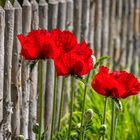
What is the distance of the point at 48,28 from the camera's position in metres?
4.51

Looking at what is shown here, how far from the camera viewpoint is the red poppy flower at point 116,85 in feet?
10.1

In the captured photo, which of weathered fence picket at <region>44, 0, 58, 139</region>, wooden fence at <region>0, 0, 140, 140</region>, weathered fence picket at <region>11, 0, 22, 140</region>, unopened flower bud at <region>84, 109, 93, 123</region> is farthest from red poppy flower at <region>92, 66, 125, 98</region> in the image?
weathered fence picket at <region>44, 0, 58, 139</region>

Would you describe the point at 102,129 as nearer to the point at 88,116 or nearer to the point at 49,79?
the point at 88,116

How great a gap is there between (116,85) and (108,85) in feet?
0.14

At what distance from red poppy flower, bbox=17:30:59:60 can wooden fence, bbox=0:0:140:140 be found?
49 cm

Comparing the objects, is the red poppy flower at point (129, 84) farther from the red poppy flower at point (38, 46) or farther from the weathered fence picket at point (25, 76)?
the weathered fence picket at point (25, 76)

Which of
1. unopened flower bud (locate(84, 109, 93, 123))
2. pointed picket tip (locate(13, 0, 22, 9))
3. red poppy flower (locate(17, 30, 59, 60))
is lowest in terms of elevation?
unopened flower bud (locate(84, 109, 93, 123))

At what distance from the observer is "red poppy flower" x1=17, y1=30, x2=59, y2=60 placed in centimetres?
305

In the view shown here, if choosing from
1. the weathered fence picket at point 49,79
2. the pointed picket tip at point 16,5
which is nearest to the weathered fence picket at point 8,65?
the pointed picket tip at point 16,5

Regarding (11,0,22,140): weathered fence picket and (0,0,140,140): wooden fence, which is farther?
(11,0,22,140): weathered fence picket

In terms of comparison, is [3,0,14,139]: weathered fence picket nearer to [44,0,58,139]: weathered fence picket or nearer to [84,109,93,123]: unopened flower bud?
[84,109,93,123]: unopened flower bud

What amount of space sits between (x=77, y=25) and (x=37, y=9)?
3.44ft

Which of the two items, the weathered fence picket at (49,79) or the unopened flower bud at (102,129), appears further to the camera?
the weathered fence picket at (49,79)

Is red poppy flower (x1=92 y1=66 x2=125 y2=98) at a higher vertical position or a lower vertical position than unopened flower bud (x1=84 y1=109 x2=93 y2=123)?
higher
